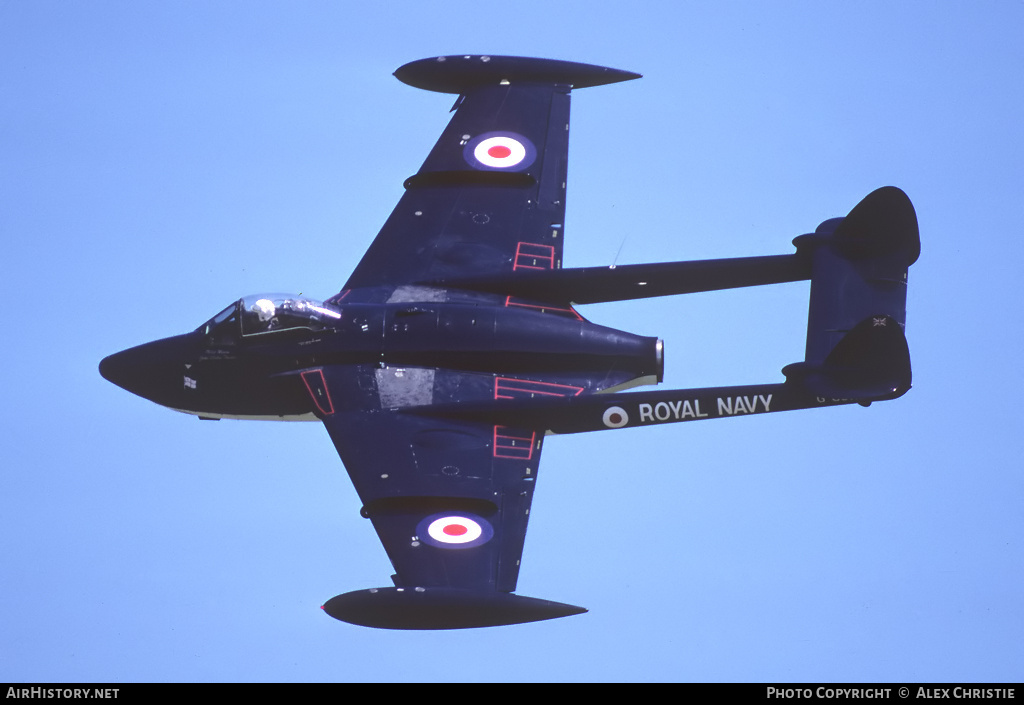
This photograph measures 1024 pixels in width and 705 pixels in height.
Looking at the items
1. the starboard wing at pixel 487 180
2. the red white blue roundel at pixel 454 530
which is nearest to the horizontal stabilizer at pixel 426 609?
the red white blue roundel at pixel 454 530

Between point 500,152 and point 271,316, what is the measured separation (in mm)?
5914

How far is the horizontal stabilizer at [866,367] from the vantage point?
36.6m

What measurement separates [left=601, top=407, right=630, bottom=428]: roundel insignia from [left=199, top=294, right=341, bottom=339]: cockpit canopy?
4850 mm

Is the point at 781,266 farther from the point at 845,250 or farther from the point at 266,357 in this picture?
the point at 266,357

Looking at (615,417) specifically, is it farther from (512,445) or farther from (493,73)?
(493,73)

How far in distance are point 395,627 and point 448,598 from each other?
0.91 metres

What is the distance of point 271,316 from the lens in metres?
38.9

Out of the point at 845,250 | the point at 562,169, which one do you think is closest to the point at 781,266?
the point at 845,250

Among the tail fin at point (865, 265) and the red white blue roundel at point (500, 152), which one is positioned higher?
the red white blue roundel at point (500, 152)

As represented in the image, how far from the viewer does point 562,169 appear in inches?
1665

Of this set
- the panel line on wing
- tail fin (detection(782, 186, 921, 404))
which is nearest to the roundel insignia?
the panel line on wing

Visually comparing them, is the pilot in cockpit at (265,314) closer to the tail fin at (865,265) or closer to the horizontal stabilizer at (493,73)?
the horizontal stabilizer at (493,73)

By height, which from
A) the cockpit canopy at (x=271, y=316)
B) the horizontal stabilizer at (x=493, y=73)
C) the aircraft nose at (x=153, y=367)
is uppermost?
the horizontal stabilizer at (x=493, y=73)

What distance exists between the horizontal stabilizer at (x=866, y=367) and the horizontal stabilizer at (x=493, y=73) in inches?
358
